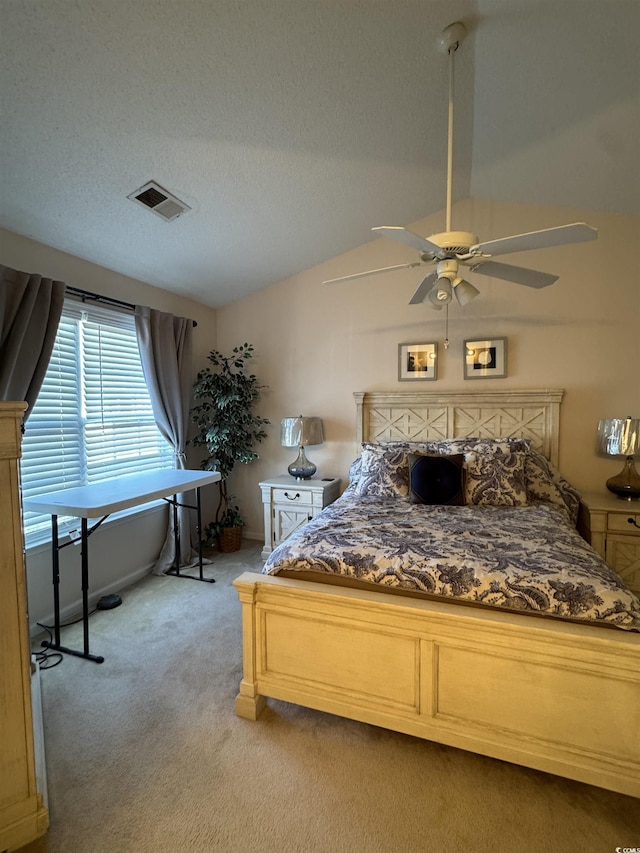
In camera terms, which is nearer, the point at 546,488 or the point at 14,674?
the point at 14,674

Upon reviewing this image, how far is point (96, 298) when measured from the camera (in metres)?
2.81

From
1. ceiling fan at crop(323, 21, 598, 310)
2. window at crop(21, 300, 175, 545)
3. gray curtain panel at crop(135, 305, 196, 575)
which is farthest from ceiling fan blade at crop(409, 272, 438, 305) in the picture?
window at crop(21, 300, 175, 545)

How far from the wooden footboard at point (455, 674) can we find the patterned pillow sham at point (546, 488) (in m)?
1.55

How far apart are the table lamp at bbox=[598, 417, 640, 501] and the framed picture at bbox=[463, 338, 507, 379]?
0.84 m

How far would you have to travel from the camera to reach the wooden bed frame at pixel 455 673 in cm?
135

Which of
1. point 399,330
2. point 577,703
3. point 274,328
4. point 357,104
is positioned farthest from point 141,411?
point 577,703

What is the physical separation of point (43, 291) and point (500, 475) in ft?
10.2

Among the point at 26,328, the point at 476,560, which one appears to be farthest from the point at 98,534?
the point at 476,560

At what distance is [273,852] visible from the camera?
1236mm

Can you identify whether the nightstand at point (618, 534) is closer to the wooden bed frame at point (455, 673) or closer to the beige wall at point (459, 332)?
the beige wall at point (459, 332)

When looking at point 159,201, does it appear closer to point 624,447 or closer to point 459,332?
point 459,332

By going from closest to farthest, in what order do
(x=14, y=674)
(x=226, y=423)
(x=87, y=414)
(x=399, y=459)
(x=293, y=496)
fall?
(x=14, y=674), (x=87, y=414), (x=399, y=459), (x=293, y=496), (x=226, y=423)

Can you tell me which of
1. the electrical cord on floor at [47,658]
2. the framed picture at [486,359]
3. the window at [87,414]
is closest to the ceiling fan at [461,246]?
the framed picture at [486,359]

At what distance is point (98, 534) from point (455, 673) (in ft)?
8.36
